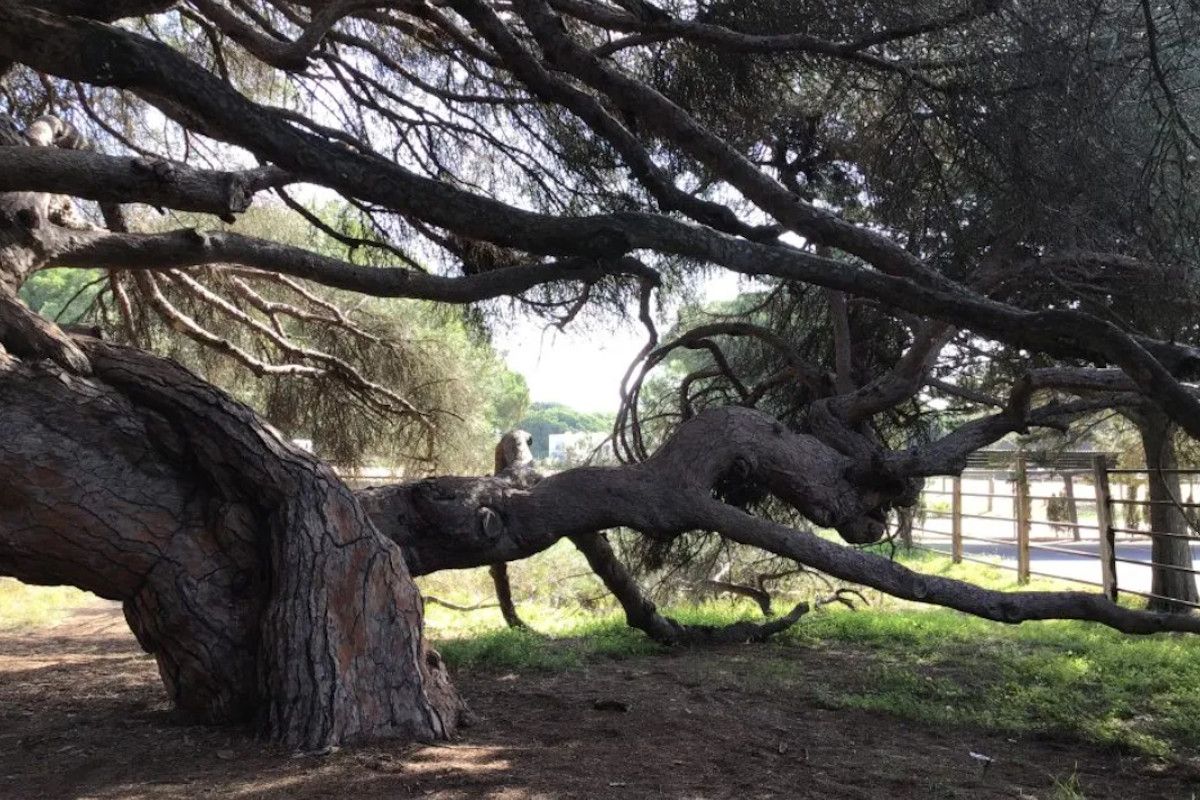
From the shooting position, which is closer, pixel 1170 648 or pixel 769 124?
pixel 769 124

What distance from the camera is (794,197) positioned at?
4004mm

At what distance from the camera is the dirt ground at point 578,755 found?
3240mm

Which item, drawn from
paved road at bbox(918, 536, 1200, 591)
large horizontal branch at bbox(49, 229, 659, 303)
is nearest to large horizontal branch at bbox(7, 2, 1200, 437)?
large horizontal branch at bbox(49, 229, 659, 303)

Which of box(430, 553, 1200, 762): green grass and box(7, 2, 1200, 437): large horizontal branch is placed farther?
box(430, 553, 1200, 762): green grass

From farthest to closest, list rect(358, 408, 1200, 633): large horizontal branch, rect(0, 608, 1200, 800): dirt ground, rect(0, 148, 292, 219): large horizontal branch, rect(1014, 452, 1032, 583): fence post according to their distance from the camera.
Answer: rect(1014, 452, 1032, 583): fence post < rect(358, 408, 1200, 633): large horizontal branch < rect(0, 148, 292, 219): large horizontal branch < rect(0, 608, 1200, 800): dirt ground

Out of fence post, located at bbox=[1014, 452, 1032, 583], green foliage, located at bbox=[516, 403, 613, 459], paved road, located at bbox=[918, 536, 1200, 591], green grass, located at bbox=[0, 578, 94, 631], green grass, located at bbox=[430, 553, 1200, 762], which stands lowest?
green grass, located at bbox=[0, 578, 94, 631]

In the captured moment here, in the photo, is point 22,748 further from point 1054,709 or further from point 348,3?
point 1054,709

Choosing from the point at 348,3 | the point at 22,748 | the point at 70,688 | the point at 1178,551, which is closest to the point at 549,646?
the point at 70,688

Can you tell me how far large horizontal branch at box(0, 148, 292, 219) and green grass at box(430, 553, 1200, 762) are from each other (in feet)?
11.9

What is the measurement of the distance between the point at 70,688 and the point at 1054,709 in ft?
17.4

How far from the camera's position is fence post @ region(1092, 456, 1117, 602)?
29.5 ft

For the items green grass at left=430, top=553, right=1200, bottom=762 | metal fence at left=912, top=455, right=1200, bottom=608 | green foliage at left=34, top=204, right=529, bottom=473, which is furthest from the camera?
metal fence at left=912, top=455, right=1200, bottom=608

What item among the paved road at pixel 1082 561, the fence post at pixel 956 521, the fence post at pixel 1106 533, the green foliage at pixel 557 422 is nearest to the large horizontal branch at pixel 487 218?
the fence post at pixel 1106 533

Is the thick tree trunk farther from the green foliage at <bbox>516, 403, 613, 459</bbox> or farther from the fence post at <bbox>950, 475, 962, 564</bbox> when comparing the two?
the green foliage at <bbox>516, 403, 613, 459</bbox>
